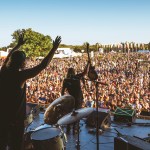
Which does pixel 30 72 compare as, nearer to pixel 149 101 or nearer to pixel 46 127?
pixel 46 127

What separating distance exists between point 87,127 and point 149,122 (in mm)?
1503

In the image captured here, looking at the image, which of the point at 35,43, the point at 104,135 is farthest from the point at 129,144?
the point at 35,43

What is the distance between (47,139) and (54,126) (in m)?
0.38

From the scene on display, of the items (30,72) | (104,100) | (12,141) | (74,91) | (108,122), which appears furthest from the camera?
(104,100)

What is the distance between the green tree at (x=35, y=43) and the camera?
46.7 meters

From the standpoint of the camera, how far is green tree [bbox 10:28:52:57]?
46.7 meters

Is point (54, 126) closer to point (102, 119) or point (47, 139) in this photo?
point (47, 139)

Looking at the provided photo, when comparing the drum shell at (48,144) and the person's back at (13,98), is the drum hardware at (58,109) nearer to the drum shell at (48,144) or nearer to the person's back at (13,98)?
the drum shell at (48,144)

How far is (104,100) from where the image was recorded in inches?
462

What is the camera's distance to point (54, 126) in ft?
12.2

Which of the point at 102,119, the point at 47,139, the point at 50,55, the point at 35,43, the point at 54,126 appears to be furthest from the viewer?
the point at 35,43

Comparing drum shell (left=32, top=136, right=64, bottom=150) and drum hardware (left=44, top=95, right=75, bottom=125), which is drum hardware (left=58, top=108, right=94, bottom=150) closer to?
drum hardware (left=44, top=95, right=75, bottom=125)

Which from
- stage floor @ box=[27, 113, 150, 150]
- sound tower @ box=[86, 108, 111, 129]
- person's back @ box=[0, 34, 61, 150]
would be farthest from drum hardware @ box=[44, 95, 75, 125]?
sound tower @ box=[86, 108, 111, 129]

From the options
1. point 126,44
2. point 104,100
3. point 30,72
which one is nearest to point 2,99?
point 30,72
